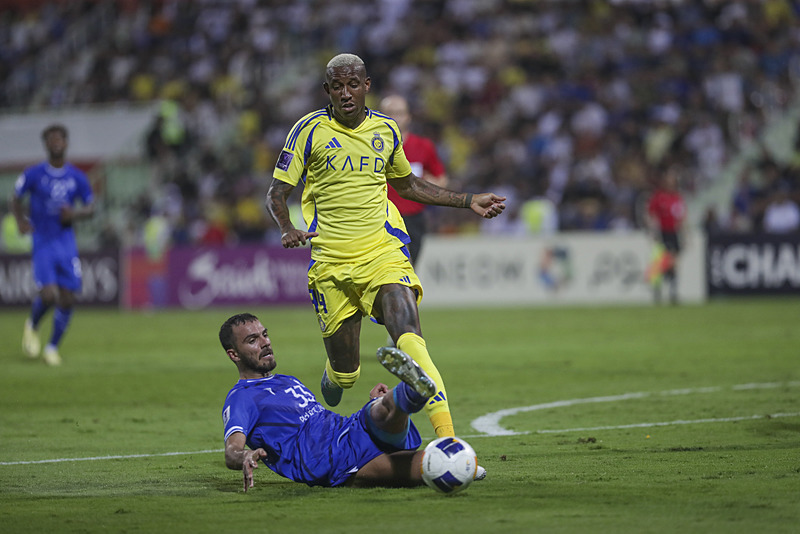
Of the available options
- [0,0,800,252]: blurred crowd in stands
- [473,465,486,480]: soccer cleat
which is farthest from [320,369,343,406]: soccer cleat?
[0,0,800,252]: blurred crowd in stands

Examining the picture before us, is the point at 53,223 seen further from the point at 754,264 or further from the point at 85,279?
the point at 754,264

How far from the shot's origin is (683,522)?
475 centimetres

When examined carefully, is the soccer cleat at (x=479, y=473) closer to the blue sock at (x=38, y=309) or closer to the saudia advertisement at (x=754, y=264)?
the blue sock at (x=38, y=309)

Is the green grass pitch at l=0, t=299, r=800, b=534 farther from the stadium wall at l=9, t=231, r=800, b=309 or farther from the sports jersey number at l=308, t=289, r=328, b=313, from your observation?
the stadium wall at l=9, t=231, r=800, b=309

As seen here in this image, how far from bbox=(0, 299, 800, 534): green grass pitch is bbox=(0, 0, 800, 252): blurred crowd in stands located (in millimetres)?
8710

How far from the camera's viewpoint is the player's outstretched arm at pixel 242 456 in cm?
530

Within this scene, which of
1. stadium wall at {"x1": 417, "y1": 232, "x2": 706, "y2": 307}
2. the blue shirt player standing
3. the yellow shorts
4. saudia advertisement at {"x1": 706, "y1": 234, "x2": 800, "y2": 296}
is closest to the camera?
the yellow shorts

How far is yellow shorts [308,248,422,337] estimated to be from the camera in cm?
674

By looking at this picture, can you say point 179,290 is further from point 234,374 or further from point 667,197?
point 234,374

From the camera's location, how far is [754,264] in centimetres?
2280

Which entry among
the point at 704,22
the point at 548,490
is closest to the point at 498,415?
the point at 548,490

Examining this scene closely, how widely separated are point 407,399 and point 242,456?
78cm

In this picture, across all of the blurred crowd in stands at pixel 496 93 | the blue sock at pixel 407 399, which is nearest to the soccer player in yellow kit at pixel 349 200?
the blue sock at pixel 407 399

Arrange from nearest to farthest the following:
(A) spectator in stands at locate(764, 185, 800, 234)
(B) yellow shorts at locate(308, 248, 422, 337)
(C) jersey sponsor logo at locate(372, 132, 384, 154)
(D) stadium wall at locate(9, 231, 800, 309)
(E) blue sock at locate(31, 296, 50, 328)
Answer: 1. (B) yellow shorts at locate(308, 248, 422, 337)
2. (C) jersey sponsor logo at locate(372, 132, 384, 154)
3. (E) blue sock at locate(31, 296, 50, 328)
4. (A) spectator in stands at locate(764, 185, 800, 234)
5. (D) stadium wall at locate(9, 231, 800, 309)
